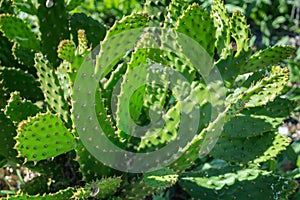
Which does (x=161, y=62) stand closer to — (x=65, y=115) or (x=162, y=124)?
(x=162, y=124)

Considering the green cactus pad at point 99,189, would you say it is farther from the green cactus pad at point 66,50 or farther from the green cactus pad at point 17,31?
the green cactus pad at point 17,31

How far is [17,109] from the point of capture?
156 cm

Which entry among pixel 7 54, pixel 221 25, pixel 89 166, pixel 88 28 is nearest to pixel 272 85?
pixel 221 25

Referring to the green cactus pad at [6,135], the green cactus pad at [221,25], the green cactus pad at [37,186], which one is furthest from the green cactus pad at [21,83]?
the green cactus pad at [221,25]

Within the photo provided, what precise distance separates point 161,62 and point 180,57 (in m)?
0.07

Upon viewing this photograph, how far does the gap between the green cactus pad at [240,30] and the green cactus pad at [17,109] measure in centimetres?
69

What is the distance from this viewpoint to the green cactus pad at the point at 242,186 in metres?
1.70

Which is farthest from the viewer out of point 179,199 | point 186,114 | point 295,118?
point 295,118

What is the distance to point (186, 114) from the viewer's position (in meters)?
1.58

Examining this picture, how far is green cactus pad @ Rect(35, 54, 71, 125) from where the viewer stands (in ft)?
5.19

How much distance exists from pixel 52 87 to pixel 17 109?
0.42 ft

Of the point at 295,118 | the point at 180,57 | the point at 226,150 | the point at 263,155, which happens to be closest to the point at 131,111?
the point at 180,57

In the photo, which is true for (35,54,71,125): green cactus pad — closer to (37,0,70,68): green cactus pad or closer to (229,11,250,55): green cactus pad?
(37,0,70,68): green cactus pad

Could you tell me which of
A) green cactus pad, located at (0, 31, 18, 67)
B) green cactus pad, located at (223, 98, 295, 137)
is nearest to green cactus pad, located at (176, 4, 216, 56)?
green cactus pad, located at (223, 98, 295, 137)
